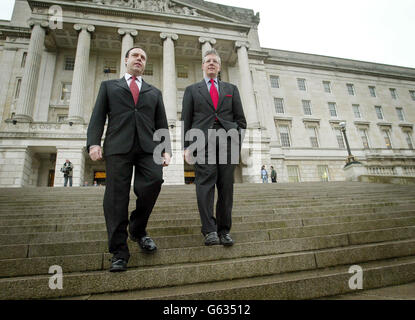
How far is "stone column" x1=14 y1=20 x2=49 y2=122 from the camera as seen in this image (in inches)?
609

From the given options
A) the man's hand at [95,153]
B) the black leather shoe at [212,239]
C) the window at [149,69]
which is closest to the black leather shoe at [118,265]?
the black leather shoe at [212,239]

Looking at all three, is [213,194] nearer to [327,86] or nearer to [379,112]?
[327,86]

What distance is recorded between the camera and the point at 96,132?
2406 millimetres

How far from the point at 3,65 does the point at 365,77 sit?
1641 inches

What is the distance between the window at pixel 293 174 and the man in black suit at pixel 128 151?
22158 millimetres

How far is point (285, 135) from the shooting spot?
25.0 m

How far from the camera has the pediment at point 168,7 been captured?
19953 millimetres

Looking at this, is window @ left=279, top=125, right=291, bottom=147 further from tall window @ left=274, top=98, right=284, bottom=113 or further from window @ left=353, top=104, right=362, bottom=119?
window @ left=353, top=104, right=362, bottom=119

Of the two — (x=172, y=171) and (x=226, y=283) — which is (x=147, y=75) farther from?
(x=226, y=283)

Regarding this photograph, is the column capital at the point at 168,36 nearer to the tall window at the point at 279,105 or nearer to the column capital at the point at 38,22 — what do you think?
the column capital at the point at 38,22

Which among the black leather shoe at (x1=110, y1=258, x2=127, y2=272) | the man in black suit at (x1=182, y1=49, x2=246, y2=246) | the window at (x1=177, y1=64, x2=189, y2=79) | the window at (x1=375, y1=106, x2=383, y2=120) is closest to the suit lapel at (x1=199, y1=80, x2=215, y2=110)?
the man in black suit at (x1=182, y1=49, x2=246, y2=246)

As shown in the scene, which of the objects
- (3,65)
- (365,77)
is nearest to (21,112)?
(3,65)

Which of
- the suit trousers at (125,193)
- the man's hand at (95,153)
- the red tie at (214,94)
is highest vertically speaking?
the red tie at (214,94)
